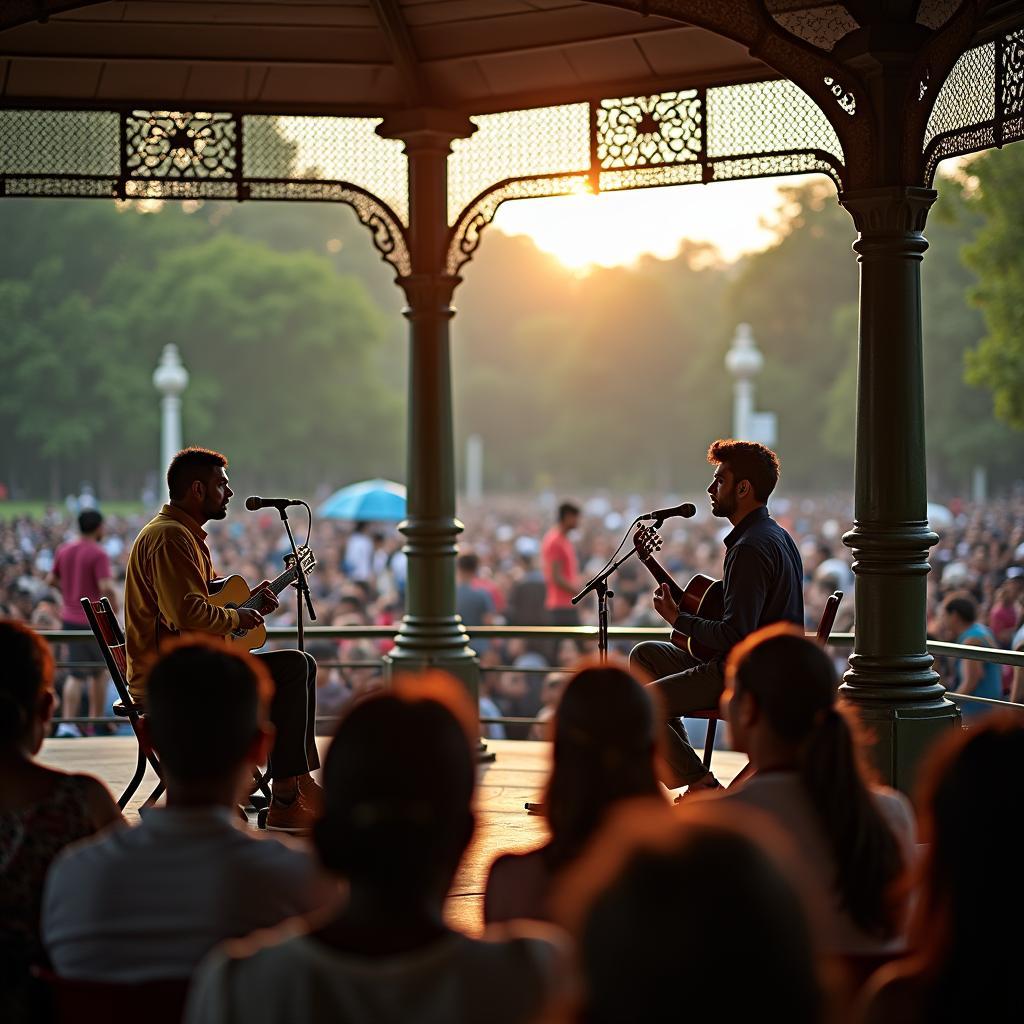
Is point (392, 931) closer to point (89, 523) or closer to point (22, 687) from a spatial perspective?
point (22, 687)

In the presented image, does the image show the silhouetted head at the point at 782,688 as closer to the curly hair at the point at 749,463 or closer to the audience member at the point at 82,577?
the curly hair at the point at 749,463

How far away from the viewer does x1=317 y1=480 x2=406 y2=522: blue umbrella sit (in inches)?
794

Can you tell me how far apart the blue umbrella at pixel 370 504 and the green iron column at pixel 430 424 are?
10991 millimetres

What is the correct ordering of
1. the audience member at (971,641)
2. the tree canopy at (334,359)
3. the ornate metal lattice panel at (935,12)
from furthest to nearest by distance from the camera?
the tree canopy at (334,359) → the audience member at (971,641) → the ornate metal lattice panel at (935,12)

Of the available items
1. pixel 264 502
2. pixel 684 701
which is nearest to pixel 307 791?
pixel 264 502

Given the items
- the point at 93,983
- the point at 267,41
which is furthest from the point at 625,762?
the point at 267,41

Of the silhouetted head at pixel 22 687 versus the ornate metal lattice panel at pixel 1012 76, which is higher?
the ornate metal lattice panel at pixel 1012 76

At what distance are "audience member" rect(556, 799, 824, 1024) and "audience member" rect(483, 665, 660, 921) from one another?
138cm

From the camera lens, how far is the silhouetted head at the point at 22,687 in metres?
3.12

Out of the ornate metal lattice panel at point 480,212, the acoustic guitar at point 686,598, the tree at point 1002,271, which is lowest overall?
the acoustic guitar at point 686,598

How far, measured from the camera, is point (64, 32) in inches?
319

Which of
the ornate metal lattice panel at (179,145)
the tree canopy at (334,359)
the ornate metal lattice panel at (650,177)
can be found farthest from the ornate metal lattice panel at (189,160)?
the tree canopy at (334,359)

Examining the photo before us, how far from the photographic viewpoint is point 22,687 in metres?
3.18

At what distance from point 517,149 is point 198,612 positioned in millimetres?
3753
